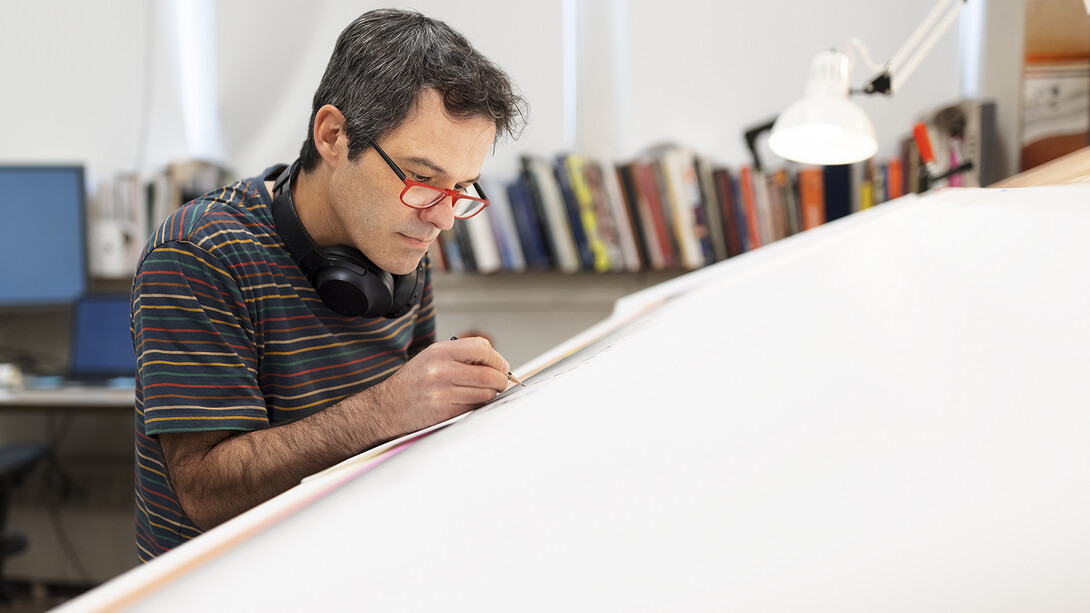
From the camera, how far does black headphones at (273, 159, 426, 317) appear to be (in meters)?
0.84

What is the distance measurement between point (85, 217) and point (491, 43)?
162 cm

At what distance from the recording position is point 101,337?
8.08 ft

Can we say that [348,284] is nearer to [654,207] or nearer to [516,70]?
[654,207]

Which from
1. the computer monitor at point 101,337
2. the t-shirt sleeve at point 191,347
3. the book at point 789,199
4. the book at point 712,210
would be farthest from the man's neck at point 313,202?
the computer monitor at point 101,337

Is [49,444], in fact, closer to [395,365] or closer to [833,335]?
[395,365]

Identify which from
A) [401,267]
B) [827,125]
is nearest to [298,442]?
→ [401,267]

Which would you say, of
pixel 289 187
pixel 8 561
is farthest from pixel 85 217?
pixel 289 187

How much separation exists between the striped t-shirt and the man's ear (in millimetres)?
98

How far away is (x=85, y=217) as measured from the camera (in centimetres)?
251

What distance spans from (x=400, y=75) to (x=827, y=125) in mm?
696

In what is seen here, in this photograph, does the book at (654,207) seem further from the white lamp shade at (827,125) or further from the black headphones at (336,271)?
the black headphones at (336,271)

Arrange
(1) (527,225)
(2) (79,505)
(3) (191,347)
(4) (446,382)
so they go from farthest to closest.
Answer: (2) (79,505), (1) (527,225), (3) (191,347), (4) (446,382)

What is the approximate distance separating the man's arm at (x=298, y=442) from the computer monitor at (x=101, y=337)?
206cm

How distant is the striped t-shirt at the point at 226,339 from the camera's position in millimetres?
710
